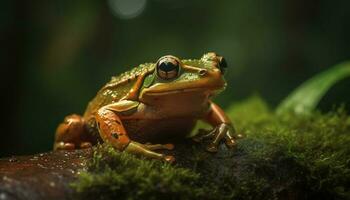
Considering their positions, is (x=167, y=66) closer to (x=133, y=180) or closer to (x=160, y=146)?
(x=160, y=146)

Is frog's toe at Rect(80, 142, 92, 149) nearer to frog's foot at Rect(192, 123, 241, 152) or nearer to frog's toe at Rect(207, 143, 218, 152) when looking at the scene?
frog's foot at Rect(192, 123, 241, 152)

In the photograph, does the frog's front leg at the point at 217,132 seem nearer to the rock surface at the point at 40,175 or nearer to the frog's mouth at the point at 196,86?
the frog's mouth at the point at 196,86

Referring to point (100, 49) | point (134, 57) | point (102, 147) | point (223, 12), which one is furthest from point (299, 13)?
point (102, 147)

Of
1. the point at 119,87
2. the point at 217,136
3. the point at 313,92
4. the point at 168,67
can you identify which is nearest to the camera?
the point at 168,67

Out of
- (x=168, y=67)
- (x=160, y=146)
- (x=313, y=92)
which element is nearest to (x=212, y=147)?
(x=160, y=146)

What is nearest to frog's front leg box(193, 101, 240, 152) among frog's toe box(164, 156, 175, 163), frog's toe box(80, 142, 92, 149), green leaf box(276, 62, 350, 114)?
frog's toe box(164, 156, 175, 163)

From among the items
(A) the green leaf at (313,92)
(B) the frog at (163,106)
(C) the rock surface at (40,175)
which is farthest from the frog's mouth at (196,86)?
(A) the green leaf at (313,92)
